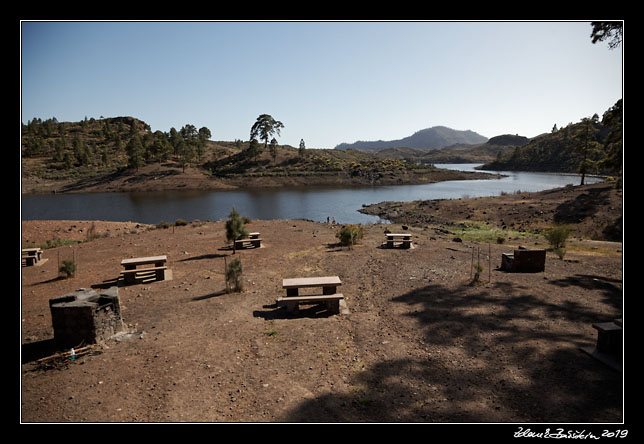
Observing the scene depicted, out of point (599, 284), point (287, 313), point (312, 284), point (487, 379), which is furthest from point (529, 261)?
point (287, 313)

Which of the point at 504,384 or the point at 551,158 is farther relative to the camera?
the point at 551,158

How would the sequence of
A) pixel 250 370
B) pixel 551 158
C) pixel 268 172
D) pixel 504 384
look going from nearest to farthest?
pixel 504 384
pixel 250 370
pixel 268 172
pixel 551 158

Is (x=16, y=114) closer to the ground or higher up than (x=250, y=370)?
higher up

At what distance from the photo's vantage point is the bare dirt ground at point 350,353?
180 inches

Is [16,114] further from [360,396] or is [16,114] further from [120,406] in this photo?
[360,396]

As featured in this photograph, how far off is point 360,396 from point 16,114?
5.25 metres

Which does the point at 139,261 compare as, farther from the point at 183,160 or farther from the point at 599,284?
the point at 183,160

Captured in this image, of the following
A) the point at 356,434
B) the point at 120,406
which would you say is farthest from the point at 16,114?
the point at 356,434

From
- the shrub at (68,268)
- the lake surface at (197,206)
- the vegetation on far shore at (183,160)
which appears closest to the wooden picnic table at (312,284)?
the shrub at (68,268)

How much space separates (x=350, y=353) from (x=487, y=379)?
7.44 feet

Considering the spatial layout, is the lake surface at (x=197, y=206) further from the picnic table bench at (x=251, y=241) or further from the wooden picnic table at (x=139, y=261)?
the wooden picnic table at (x=139, y=261)

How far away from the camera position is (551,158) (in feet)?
366

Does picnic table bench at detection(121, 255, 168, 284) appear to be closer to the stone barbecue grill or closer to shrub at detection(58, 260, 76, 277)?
shrub at detection(58, 260, 76, 277)

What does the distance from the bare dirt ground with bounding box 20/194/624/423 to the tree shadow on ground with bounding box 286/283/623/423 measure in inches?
1.0
